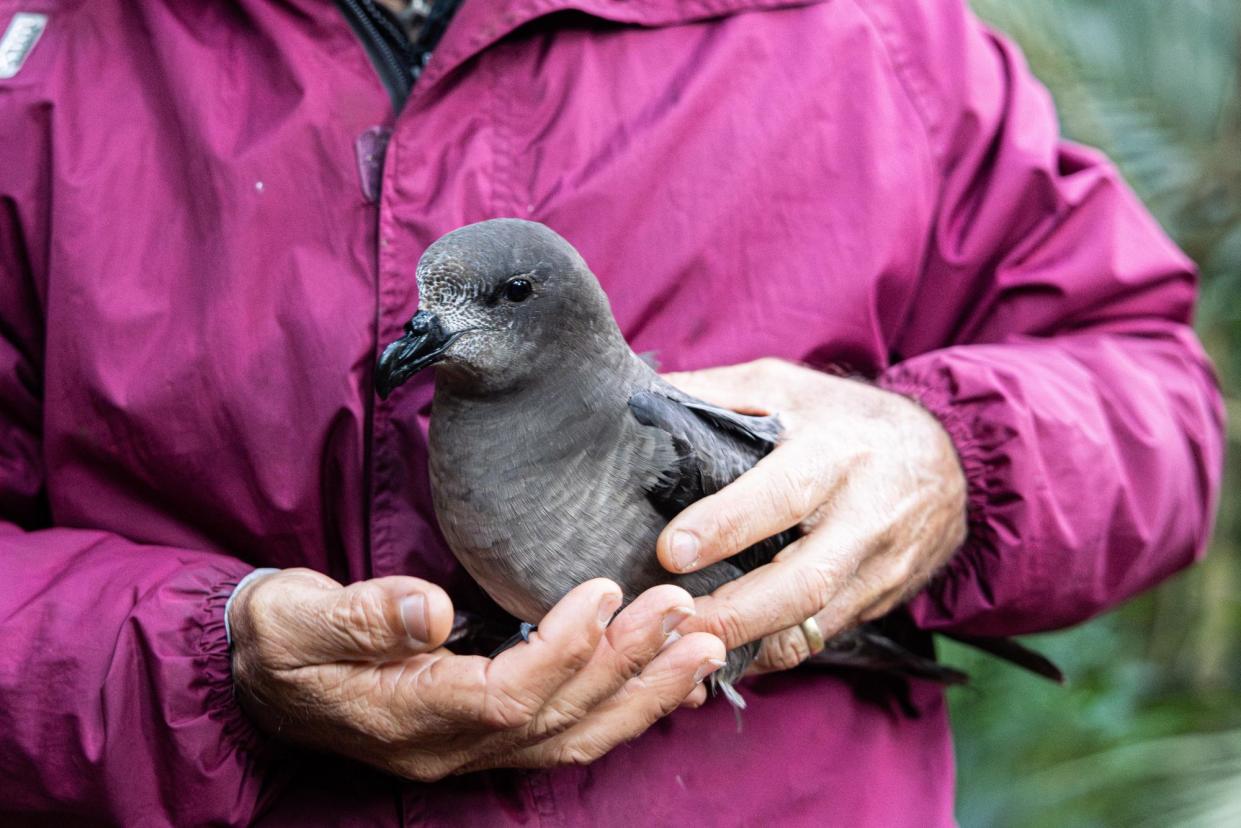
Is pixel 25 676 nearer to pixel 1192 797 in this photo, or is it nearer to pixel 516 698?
pixel 516 698

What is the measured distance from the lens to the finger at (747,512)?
1.70 metres

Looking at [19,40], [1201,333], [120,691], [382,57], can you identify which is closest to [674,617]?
[120,691]

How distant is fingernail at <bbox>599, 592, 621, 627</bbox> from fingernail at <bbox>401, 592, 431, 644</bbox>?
221mm

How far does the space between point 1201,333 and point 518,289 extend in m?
2.82

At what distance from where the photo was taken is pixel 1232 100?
372 centimetres

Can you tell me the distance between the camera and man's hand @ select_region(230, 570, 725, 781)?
1.57m

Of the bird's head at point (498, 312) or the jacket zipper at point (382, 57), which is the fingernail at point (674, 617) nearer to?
the bird's head at point (498, 312)

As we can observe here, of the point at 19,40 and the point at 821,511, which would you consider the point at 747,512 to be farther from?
the point at 19,40

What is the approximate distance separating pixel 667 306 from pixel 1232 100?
2.55m

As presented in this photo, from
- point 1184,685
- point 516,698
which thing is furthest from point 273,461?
point 1184,685

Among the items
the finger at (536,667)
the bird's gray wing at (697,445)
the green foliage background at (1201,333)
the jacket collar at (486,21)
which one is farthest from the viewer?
the green foliage background at (1201,333)

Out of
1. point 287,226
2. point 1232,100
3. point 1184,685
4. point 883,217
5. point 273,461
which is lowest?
point 1184,685

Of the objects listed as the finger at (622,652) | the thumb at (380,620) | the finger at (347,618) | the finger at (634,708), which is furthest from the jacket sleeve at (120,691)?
the finger at (622,652)

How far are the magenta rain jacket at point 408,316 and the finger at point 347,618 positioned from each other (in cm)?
16
